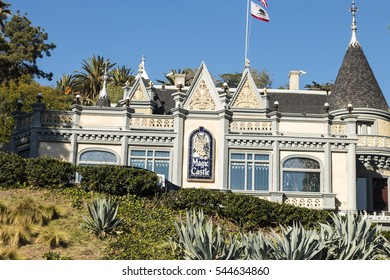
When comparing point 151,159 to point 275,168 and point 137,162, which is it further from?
point 275,168

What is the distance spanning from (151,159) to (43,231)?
14263 millimetres

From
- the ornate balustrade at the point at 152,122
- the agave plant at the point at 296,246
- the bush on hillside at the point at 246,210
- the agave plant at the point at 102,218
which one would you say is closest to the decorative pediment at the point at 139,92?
the ornate balustrade at the point at 152,122

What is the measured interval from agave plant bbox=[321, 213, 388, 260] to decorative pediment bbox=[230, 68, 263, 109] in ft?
61.5

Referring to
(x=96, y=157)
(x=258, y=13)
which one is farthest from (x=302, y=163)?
(x=258, y=13)

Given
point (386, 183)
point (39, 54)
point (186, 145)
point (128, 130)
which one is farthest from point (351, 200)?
point (39, 54)

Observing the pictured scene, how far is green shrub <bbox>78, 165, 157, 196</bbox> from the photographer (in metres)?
21.8

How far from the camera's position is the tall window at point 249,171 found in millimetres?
30906

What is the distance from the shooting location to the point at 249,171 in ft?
102

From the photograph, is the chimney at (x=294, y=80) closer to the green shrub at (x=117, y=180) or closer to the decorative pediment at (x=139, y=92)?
the decorative pediment at (x=139, y=92)

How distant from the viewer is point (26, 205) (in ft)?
62.1

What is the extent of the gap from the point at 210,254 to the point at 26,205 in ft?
24.0

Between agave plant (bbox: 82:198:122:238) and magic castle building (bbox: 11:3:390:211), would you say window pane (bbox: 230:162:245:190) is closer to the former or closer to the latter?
magic castle building (bbox: 11:3:390:211)

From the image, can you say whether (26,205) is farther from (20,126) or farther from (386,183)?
(386,183)

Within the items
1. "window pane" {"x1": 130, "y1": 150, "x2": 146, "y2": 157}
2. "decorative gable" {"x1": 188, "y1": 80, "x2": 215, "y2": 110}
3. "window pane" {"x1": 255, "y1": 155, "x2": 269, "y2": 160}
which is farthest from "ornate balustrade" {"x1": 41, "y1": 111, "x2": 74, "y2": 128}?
"window pane" {"x1": 255, "y1": 155, "x2": 269, "y2": 160}
